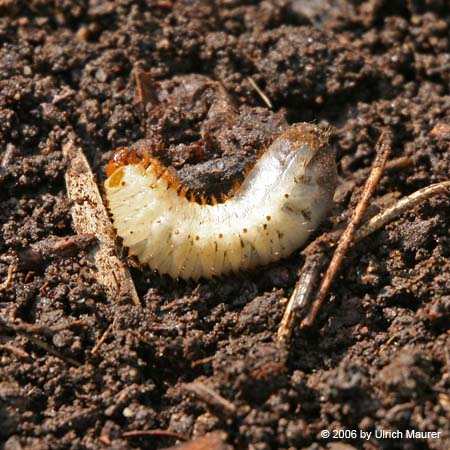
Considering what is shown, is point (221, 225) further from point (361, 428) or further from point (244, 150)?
point (361, 428)

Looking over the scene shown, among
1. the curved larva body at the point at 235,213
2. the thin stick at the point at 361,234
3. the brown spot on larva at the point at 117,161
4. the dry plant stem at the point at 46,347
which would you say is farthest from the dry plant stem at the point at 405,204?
the dry plant stem at the point at 46,347

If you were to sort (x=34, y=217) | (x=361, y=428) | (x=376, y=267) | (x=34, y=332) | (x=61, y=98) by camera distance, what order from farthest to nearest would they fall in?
(x=61, y=98), (x=34, y=217), (x=376, y=267), (x=34, y=332), (x=361, y=428)

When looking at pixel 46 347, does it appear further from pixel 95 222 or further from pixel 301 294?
pixel 301 294

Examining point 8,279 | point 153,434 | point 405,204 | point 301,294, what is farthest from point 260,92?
→ point 153,434

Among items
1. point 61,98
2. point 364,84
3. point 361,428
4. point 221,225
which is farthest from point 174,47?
point 361,428

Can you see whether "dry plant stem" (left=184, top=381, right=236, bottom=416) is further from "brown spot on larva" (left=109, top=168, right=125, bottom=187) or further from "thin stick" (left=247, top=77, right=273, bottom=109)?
"thin stick" (left=247, top=77, right=273, bottom=109)

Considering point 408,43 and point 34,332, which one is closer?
point 34,332
